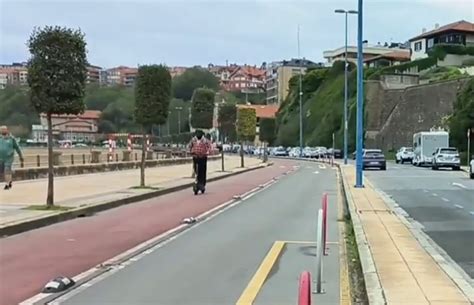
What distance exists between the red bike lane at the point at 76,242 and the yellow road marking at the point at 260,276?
2.48 metres

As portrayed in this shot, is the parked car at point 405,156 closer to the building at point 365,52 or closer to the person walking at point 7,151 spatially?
the person walking at point 7,151

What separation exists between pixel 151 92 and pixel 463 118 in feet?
137

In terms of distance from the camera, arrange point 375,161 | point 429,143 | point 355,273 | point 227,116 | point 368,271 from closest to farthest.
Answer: point 368,271, point 355,273, point 375,161, point 429,143, point 227,116

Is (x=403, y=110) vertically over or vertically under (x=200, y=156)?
over

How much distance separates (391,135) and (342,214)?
257 feet

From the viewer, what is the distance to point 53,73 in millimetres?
18344

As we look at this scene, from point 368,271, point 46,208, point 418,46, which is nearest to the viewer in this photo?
point 368,271

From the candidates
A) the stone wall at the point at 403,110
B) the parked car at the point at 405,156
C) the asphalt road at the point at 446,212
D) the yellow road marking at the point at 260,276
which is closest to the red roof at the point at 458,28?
the stone wall at the point at 403,110

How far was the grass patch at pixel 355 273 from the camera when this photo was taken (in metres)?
9.01

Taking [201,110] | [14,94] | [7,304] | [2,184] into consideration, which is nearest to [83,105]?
[2,184]

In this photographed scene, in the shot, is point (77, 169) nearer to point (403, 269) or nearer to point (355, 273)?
point (355, 273)

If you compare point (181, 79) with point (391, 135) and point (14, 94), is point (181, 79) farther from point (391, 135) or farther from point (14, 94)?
point (14, 94)

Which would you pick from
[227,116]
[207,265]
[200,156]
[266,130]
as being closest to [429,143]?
[227,116]

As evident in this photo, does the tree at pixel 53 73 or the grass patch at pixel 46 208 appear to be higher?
the tree at pixel 53 73
